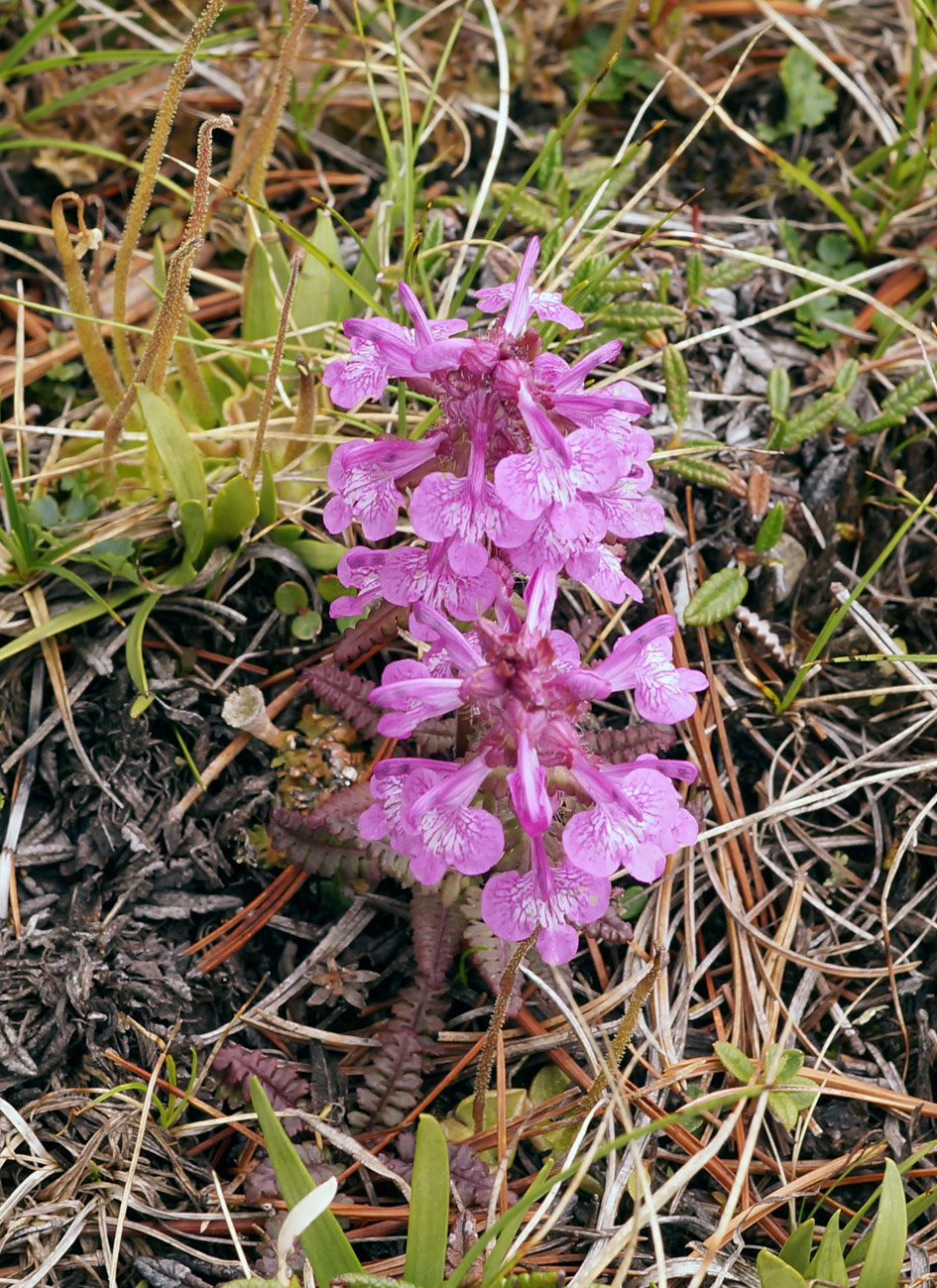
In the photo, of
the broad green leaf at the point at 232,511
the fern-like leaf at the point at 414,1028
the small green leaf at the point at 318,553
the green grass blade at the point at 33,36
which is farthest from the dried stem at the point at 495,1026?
the green grass blade at the point at 33,36

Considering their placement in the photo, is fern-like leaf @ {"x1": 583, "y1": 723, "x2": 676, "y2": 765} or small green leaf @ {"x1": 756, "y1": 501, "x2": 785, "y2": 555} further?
small green leaf @ {"x1": 756, "y1": 501, "x2": 785, "y2": 555}

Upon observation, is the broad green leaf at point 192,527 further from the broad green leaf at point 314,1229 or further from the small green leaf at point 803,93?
the small green leaf at point 803,93

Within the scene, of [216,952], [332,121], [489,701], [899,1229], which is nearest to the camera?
[489,701]

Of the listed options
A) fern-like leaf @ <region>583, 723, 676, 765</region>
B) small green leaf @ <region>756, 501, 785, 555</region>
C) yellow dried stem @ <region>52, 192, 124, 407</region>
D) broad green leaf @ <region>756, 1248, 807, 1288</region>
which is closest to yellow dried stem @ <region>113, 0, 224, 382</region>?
yellow dried stem @ <region>52, 192, 124, 407</region>

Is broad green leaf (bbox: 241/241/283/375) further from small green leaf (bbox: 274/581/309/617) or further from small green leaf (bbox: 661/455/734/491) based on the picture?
small green leaf (bbox: 661/455/734/491)

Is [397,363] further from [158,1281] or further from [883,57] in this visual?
[883,57]

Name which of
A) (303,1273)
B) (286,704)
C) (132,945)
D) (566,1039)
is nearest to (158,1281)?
(303,1273)

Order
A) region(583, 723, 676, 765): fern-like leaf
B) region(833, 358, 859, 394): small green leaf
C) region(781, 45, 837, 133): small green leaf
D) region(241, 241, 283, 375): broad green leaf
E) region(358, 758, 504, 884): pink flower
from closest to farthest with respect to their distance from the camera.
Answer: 1. region(358, 758, 504, 884): pink flower
2. region(583, 723, 676, 765): fern-like leaf
3. region(241, 241, 283, 375): broad green leaf
4. region(833, 358, 859, 394): small green leaf
5. region(781, 45, 837, 133): small green leaf
